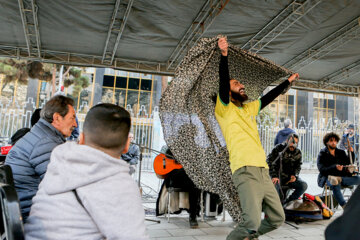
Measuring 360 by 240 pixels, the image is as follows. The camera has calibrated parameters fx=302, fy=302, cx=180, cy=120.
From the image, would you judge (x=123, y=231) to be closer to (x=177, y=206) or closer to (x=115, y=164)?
(x=115, y=164)

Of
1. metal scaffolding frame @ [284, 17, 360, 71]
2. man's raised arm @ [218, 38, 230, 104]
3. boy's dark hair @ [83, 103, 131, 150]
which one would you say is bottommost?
boy's dark hair @ [83, 103, 131, 150]

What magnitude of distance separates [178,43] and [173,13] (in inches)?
42.0

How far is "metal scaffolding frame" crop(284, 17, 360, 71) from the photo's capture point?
514cm

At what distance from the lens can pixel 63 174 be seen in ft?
3.33

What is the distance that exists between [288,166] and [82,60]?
15.1ft

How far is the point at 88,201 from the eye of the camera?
100cm

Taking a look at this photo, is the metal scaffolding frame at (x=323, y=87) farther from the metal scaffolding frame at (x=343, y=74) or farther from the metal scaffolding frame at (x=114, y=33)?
the metal scaffolding frame at (x=114, y=33)

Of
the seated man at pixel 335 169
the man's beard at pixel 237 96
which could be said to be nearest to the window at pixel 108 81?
the seated man at pixel 335 169

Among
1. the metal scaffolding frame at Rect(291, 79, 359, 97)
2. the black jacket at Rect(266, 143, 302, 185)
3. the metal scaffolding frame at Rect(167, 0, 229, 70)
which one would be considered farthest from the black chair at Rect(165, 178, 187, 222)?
the metal scaffolding frame at Rect(291, 79, 359, 97)

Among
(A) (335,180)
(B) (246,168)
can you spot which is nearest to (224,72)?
(B) (246,168)

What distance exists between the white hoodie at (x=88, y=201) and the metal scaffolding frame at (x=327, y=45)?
5.24 meters

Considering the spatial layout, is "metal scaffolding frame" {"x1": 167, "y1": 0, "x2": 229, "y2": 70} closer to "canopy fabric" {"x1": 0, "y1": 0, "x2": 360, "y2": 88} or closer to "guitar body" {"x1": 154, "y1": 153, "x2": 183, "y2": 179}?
"canopy fabric" {"x1": 0, "y1": 0, "x2": 360, "y2": 88}

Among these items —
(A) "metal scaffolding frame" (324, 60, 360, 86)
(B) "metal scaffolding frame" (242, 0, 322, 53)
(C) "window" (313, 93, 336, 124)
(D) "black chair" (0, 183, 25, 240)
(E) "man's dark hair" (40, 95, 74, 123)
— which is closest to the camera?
(D) "black chair" (0, 183, 25, 240)

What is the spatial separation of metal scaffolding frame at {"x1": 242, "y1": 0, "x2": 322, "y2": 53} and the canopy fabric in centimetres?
2
